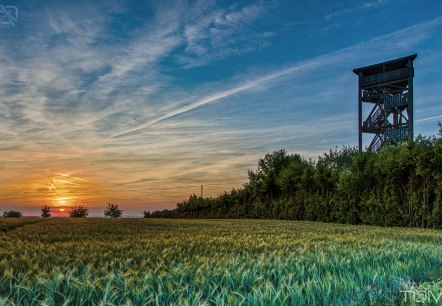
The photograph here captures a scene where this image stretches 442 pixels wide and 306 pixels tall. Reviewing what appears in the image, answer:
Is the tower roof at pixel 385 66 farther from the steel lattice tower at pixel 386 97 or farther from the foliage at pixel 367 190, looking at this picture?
the foliage at pixel 367 190

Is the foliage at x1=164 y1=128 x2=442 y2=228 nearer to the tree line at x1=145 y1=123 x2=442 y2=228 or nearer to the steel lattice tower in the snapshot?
the tree line at x1=145 y1=123 x2=442 y2=228

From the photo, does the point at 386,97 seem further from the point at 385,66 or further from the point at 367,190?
the point at 367,190

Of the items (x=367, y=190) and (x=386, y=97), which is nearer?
(x=367, y=190)

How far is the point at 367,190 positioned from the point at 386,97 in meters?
15.6

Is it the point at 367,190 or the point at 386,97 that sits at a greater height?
the point at 386,97

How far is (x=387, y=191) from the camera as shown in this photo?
17.8 metres

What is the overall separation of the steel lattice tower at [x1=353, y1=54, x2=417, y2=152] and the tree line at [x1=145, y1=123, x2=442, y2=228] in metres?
7.35

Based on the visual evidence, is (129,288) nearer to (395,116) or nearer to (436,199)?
(436,199)

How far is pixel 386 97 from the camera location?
1259 inches

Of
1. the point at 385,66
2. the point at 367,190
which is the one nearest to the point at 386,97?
the point at 385,66

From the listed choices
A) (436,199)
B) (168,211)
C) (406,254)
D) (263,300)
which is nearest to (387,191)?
(436,199)

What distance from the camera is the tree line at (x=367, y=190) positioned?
1577cm

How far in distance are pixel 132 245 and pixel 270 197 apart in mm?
25685

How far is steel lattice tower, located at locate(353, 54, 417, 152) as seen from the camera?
30844mm
